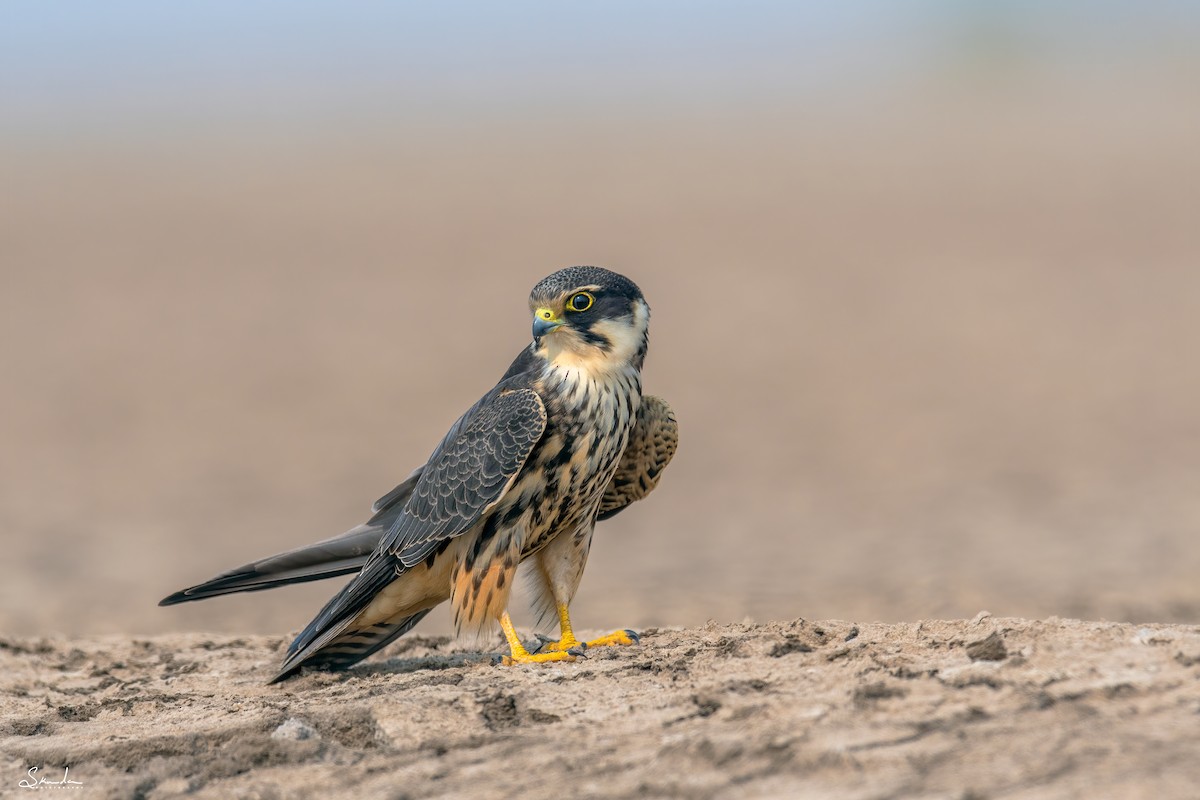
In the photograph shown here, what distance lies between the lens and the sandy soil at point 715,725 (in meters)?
3.59

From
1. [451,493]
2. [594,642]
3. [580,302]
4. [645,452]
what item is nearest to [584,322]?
[580,302]

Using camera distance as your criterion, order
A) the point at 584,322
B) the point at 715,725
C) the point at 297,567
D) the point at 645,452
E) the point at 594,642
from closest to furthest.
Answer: the point at 715,725 < the point at 584,322 < the point at 594,642 < the point at 297,567 < the point at 645,452

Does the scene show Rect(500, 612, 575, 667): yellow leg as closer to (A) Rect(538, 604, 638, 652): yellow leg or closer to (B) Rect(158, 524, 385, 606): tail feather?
(A) Rect(538, 604, 638, 652): yellow leg

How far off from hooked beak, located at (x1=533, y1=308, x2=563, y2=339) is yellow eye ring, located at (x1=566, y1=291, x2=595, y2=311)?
73 millimetres

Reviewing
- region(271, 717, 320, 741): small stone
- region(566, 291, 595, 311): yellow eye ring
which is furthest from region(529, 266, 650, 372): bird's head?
region(271, 717, 320, 741): small stone

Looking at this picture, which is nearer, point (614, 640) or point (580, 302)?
point (580, 302)

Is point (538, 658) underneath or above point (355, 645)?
underneath

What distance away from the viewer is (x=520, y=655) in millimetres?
5402

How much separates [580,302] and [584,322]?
82 mm

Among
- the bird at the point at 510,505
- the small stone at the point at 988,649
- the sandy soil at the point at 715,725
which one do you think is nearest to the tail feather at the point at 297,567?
the bird at the point at 510,505

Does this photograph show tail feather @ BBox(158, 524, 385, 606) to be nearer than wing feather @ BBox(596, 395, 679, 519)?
Yes

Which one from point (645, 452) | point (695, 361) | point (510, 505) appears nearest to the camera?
point (510, 505)

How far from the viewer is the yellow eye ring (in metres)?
5.58

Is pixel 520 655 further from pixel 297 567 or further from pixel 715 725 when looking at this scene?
pixel 715 725
